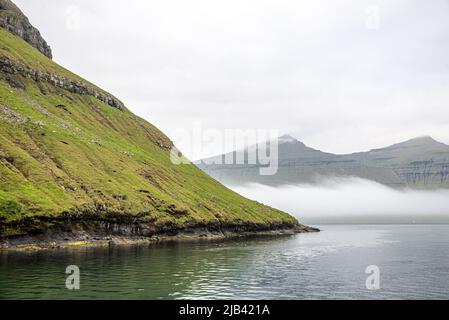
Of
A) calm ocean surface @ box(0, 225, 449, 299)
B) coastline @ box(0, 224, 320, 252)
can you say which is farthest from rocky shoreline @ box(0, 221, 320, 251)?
calm ocean surface @ box(0, 225, 449, 299)

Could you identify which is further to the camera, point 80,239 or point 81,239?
point 81,239

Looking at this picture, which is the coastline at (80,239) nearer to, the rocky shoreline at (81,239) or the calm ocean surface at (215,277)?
the rocky shoreline at (81,239)

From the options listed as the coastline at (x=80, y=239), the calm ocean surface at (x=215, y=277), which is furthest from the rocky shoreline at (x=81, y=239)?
the calm ocean surface at (x=215, y=277)

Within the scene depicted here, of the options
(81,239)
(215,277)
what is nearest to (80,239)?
(81,239)

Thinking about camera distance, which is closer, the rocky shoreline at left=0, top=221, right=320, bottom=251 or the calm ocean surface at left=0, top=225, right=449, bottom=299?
the calm ocean surface at left=0, top=225, right=449, bottom=299

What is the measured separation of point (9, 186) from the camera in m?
131

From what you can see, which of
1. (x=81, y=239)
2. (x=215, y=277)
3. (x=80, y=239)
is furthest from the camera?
(x=81, y=239)

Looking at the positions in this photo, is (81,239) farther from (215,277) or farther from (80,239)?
(215,277)

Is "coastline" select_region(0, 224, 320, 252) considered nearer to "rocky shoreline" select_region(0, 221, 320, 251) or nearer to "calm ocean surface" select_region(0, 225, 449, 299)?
"rocky shoreline" select_region(0, 221, 320, 251)

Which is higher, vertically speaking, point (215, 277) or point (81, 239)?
point (81, 239)

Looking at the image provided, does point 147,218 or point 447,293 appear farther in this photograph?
point 147,218
